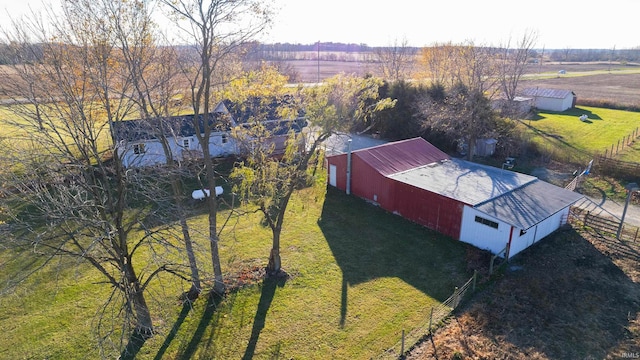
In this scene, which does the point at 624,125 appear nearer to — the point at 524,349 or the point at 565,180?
the point at 565,180

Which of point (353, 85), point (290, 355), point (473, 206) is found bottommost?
point (290, 355)

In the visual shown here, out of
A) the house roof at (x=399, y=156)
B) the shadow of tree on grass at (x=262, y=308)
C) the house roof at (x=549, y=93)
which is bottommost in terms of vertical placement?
the shadow of tree on grass at (x=262, y=308)

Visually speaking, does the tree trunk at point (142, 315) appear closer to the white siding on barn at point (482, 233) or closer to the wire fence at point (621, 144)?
the white siding on barn at point (482, 233)

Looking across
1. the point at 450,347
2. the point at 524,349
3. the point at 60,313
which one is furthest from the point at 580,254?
the point at 60,313

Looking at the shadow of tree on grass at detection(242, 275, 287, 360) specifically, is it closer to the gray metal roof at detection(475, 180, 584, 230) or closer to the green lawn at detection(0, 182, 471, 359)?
the green lawn at detection(0, 182, 471, 359)

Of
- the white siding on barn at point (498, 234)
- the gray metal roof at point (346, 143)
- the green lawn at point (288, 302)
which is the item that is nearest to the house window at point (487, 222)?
the white siding on barn at point (498, 234)
